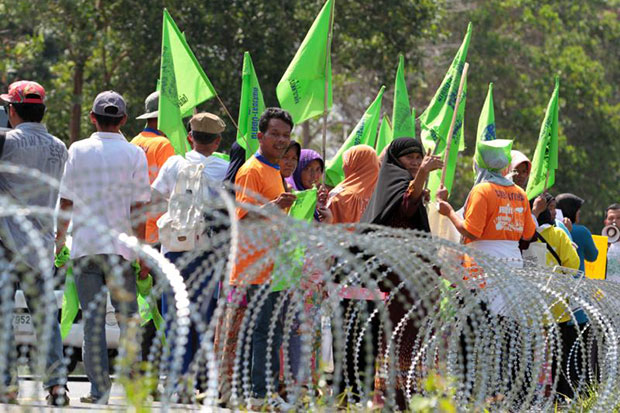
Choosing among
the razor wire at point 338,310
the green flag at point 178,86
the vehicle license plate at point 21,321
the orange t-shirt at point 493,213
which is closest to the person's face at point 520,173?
the orange t-shirt at point 493,213

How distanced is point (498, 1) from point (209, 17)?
39.4 feet

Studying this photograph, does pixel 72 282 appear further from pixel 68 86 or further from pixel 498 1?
pixel 498 1

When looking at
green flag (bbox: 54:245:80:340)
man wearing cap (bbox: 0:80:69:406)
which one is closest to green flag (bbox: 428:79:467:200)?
green flag (bbox: 54:245:80:340)

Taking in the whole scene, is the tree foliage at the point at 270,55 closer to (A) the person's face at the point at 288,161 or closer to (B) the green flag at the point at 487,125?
(B) the green flag at the point at 487,125

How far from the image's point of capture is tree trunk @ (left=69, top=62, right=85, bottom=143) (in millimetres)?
21359

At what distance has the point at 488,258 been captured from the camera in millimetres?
5391

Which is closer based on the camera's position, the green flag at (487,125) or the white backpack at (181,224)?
the white backpack at (181,224)

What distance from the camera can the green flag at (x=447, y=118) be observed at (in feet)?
34.4

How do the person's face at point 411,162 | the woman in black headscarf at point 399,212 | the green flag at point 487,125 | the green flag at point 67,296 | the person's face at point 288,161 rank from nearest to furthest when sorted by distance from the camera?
the woman in black headscarf at point 399,212
the person's face at point 411,162
the green flag at point 67,296
the person's face at point 288,161
the green flag at point 487,125

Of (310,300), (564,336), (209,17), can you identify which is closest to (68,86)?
(209,17)

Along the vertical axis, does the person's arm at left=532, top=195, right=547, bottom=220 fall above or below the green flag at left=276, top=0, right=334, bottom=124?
below

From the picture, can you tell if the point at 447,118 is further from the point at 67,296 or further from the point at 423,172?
the point at 67,296

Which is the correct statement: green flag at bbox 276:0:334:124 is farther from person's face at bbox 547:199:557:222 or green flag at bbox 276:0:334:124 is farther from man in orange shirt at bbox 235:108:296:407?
person's face at bbox 547:199:557:222

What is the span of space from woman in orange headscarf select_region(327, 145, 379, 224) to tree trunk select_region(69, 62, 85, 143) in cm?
1346
